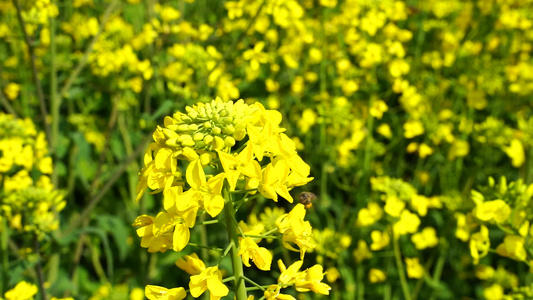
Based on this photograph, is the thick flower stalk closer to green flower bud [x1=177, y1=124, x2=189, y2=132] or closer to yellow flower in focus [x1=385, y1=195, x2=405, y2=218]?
green flower bud [x1=177, y1=124, x2=189, y2=132]

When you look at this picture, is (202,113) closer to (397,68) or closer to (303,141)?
(397,68)

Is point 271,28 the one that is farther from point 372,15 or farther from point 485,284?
point 485,284

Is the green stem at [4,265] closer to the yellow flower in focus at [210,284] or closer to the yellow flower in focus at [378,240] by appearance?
the yellow flower in focus at [210,284]

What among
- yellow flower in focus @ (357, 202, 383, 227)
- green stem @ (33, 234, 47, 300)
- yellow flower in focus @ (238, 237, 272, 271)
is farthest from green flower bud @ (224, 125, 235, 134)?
yellow flower in focus @ (357, 202, 383, 227)

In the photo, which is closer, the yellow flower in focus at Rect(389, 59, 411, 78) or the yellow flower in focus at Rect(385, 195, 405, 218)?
the yellow flower in focus at Rect(385, 195, 405, 218)

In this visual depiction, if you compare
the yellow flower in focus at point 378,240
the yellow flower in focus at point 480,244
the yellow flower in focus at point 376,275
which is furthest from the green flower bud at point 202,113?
the yellow flower in focus at point 376,275

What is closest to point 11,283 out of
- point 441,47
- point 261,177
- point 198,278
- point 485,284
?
point 198,278
